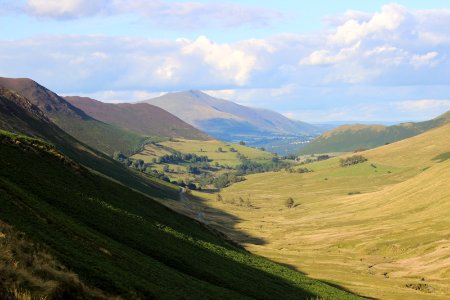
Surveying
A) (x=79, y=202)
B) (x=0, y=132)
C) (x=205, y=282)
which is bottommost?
(x=205, y=282)

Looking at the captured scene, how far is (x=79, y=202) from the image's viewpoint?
209 feet

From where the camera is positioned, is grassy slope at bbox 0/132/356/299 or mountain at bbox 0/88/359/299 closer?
mountain at bbox 0/88/359/299

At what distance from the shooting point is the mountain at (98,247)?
28.7 m

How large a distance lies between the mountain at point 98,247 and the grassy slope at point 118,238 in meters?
0.16

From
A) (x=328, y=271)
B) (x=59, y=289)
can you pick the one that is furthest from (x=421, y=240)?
(x=59, y=289)

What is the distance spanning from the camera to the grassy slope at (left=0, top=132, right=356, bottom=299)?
125 ft

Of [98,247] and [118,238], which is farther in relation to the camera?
[118,238]

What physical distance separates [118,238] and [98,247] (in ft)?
45.4

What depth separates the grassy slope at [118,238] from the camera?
3800 centimetres

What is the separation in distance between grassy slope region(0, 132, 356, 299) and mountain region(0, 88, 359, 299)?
0.53 feet

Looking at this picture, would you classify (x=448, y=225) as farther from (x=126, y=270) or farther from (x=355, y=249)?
(x=126, y=270)

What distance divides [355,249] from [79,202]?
114m

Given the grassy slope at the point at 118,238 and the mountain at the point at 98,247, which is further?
the grassy slope at the point at 118,238

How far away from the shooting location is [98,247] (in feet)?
143
